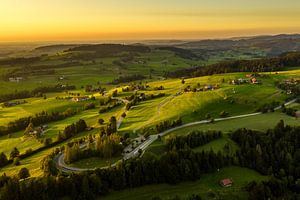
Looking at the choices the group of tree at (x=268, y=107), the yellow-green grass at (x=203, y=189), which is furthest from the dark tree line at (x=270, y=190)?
the group of tree at (x=268, y=107)

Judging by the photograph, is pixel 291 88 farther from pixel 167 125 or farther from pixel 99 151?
pixel 99 151

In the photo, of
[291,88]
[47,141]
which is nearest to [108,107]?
[47,141]

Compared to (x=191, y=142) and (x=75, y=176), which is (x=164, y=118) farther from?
(x=75, y=176)

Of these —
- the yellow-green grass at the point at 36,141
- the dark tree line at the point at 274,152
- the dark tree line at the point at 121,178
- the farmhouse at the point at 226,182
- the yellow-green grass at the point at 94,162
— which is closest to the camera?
the dark tree line at the point at 121,178

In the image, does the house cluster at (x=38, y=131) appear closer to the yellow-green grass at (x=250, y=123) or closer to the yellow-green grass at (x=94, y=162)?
the yellow-green grass at (x=94, y=162)

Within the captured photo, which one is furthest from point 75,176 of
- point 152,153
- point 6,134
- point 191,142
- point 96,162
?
point 6,134

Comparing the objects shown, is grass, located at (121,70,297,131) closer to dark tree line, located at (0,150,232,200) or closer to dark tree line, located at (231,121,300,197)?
dark tree line, located at (231,121,300,197)

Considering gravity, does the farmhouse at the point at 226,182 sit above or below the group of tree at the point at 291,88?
below
